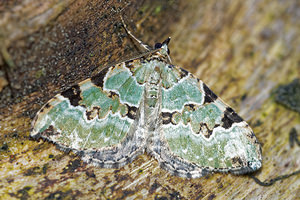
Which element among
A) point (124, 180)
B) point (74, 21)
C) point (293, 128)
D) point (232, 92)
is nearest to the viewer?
point (74, 21)

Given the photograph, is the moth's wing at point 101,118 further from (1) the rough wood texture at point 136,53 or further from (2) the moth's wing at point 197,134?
(2) the moth's wing at point 197,134

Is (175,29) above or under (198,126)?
above

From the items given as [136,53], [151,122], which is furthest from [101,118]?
[136,53]

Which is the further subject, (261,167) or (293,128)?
(293,128)

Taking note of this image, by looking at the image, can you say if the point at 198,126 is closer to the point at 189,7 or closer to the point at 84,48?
the point at 84,48

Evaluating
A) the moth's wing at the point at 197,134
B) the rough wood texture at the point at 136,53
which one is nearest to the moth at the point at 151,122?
the moth's wing at the point at 197,134

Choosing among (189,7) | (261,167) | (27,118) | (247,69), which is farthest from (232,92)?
(27,118)

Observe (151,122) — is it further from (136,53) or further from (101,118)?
(136,53)

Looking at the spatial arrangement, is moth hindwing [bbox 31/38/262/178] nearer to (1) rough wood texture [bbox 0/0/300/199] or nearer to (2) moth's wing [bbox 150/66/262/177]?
(2) moth's wing [bbox 150/66/262/177]
